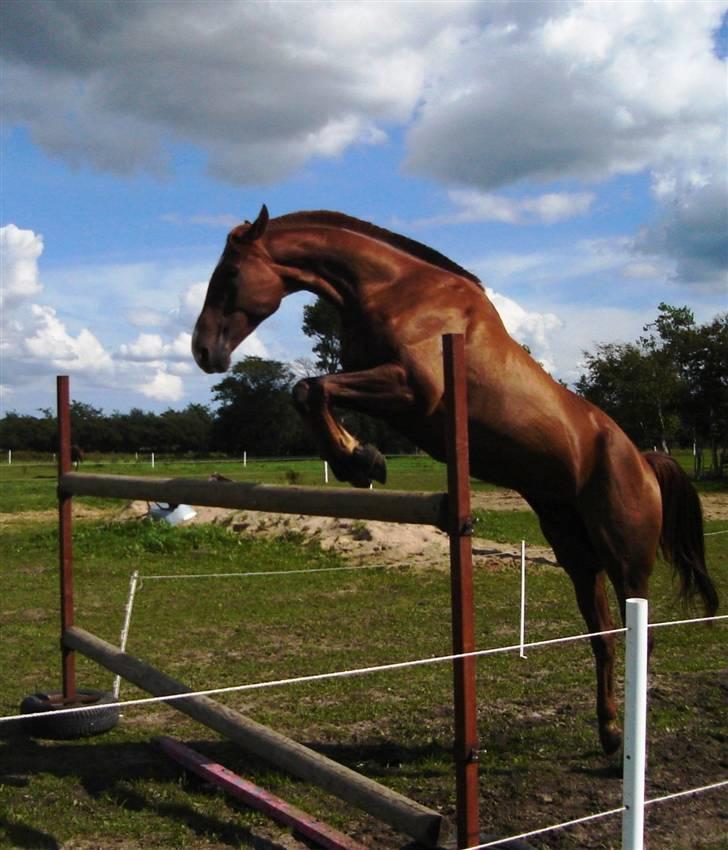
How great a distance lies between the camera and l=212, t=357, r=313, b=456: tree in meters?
50.6

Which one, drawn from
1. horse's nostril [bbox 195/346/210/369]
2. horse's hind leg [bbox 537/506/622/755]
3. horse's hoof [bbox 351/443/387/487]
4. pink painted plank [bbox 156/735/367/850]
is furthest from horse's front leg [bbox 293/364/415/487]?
horse's hind leg [bbox 537/506/622/755]

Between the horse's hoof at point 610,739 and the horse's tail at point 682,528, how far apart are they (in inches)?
36.7

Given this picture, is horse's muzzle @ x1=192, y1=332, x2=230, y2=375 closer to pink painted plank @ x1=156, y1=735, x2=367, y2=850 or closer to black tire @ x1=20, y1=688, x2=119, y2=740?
pink painted plank @ x1=156, y1=735, x2=367, y2=850

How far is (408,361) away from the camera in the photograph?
3.27 m

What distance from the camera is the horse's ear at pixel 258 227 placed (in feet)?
11.2

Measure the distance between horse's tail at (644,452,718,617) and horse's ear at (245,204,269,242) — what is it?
2491mm

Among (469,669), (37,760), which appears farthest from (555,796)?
(37,760)

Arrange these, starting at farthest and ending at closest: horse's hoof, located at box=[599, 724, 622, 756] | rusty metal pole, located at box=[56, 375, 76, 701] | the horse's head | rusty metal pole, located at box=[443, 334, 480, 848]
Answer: rusty metal pole, located at box=[56, 375, 76, 701] < horse's hoof, located at box=[599, 724, 622, 756] < the horse's head < rusty metal pole, located at box=[443, 334, 480, 848]

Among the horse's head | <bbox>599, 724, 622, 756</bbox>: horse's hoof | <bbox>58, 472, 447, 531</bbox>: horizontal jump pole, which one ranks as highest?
the horse's head

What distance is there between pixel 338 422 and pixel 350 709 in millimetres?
3069

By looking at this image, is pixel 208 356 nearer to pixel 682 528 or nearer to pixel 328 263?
pixel 328 263

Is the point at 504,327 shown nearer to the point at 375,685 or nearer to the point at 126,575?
the point at 375,685

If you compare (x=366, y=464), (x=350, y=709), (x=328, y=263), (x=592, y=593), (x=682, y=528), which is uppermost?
(x=328, y=263)

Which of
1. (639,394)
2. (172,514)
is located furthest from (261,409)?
(172,514)
